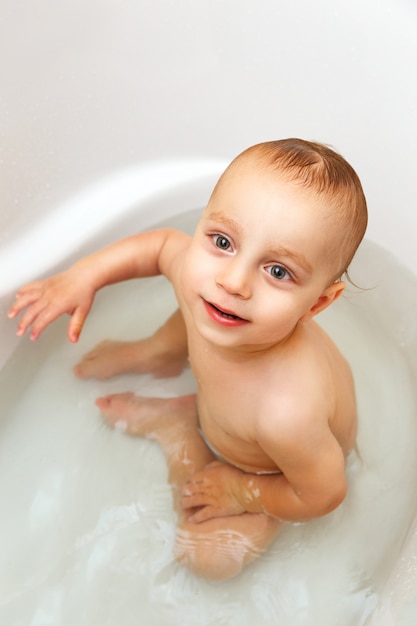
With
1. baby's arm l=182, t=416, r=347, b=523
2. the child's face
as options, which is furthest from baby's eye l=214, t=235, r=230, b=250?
baby's arm l=182, t=416, r=347, b=523

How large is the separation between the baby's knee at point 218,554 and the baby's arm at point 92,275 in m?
0.35

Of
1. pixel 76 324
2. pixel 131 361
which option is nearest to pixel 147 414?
pixel 131 361

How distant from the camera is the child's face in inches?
29.6

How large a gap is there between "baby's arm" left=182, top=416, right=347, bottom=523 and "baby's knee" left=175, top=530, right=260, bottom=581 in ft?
0.09

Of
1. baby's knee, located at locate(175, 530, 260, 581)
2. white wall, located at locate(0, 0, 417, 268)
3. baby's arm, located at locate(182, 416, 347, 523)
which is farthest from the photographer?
white wall, located at locate(0, 0, 417, 268)

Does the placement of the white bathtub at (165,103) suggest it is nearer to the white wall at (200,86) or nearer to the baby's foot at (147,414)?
the white wall at (200,86)

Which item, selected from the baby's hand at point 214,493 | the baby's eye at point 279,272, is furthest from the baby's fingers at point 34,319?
the baby's eye at point 279,272

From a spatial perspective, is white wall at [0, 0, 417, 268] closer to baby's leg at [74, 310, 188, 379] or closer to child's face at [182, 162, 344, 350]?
baby's leg at [74, 310, 188, 379]

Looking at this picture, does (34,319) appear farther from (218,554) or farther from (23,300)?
(218,554)

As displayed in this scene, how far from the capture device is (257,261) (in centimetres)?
77

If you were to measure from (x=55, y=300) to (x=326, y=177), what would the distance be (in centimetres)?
49

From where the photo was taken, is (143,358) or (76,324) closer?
(76,324)

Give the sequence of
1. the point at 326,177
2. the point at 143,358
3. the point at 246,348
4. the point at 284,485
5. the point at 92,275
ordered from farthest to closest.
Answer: the point at 143,358
the point at 92,275
the point at 284,485
the point at 246,348
the point at 326,177

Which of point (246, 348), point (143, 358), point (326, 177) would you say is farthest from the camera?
point (143, 358)
